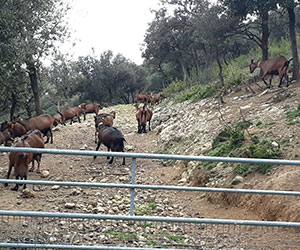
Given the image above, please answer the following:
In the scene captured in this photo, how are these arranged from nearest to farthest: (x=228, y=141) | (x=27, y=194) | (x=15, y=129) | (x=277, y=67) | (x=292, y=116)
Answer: (x=27, y=194) < (x=292, y=116) < (x=228, y=141) < (x=277, y=67) < (x=15, y=129)

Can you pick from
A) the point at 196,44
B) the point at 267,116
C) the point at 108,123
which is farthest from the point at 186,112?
the point at 196,44

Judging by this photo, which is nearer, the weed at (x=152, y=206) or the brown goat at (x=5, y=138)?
the weed at (x=152, y=206)

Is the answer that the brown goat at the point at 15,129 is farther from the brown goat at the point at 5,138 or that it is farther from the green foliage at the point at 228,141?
the green foliage at the point at 228,141

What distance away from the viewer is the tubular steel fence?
12.5ft

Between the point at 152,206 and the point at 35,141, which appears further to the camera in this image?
the point at 35,141

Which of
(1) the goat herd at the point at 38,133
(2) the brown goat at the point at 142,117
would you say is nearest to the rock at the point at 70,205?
(1) the goat herd at the point at 38,133

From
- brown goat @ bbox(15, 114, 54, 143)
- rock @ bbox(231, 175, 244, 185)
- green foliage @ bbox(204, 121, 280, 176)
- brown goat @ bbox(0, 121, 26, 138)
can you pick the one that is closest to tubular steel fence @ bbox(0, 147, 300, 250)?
rock @ bbox(231, 175, 244, 185)

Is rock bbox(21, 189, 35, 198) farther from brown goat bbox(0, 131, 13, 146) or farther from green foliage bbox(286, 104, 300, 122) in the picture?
green foliage bbox(286, 104, 300, 122)

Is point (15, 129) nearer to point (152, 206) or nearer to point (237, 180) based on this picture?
point (152, 206)

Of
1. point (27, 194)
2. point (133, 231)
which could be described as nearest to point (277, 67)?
point (27, 194)

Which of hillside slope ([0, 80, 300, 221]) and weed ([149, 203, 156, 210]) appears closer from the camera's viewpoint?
hillside slope ([0, 80, 300, 221])

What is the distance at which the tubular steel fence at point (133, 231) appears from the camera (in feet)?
12.5

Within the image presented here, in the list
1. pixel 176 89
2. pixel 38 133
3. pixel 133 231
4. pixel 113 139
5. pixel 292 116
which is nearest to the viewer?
pixel 133 231

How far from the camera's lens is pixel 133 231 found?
5172 millimetres
